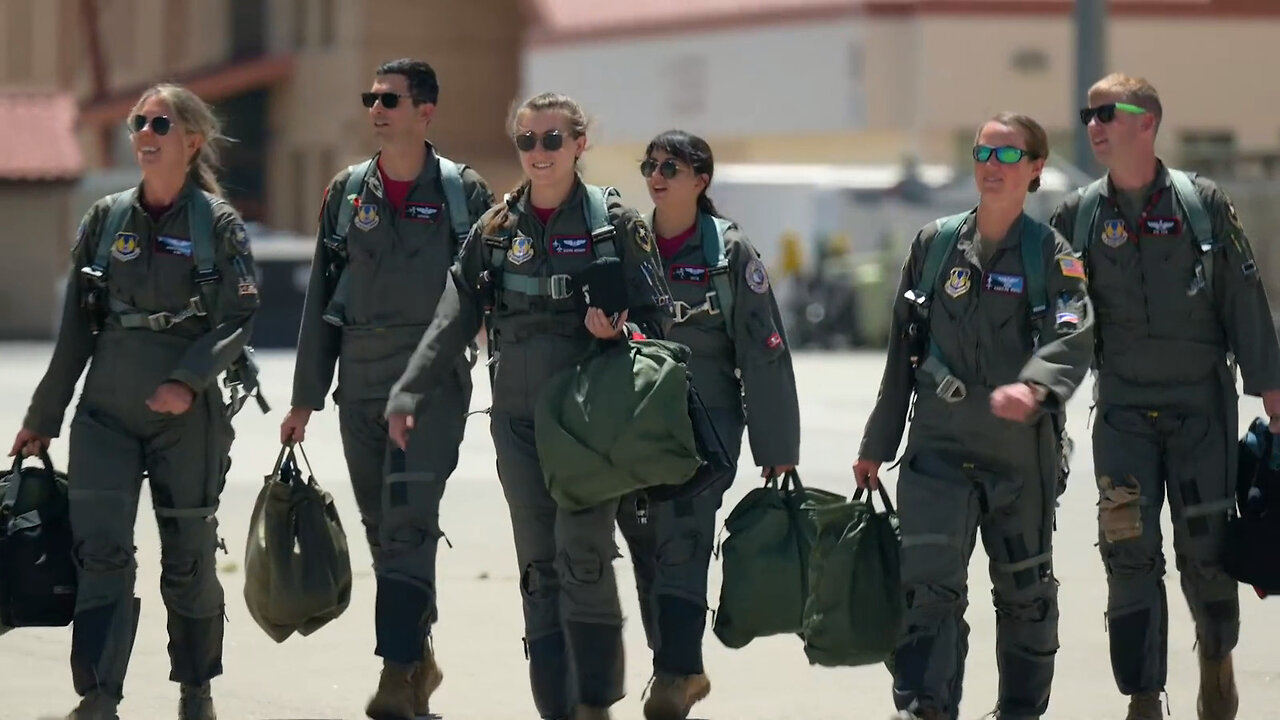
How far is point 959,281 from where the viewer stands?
6.46m

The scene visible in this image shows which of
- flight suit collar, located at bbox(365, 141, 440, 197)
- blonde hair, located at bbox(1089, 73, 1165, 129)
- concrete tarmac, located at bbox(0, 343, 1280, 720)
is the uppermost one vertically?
blonde hair, located at bbox(1089, 73, 1165, 129)

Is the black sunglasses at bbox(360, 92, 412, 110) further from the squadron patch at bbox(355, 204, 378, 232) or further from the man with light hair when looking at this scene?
the man with light hair

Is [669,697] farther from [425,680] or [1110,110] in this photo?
[1110,110]

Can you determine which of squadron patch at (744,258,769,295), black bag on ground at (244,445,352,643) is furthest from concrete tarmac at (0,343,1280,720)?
squadron patch at (744,258,769,295)

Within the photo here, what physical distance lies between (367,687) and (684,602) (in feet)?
4.38

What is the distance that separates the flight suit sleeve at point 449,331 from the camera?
6.68m

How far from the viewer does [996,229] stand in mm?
6504

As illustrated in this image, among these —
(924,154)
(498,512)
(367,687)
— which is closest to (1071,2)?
(924,154)

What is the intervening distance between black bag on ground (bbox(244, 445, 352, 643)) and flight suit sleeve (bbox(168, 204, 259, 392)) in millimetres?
449

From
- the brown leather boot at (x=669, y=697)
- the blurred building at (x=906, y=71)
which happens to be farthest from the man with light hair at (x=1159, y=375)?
the blurred building at (x=906, y=71)

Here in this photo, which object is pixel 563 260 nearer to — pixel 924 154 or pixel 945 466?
pixel 945 466

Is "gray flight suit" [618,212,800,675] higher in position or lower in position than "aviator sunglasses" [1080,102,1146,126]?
lower

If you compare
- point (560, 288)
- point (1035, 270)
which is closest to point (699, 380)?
point (560, 288)

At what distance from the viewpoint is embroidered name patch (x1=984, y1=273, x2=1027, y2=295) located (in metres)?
6.41
